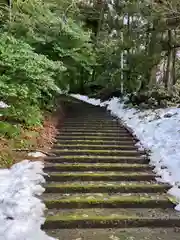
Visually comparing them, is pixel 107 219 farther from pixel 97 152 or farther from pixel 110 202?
pixel 97 152

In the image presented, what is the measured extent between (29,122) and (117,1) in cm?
1220

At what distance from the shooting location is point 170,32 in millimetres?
13766

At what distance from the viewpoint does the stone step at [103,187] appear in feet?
17.6

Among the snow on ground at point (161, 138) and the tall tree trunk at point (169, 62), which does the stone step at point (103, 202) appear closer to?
the snow on ground at point (161, 138)

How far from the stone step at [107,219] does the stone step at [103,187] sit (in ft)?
2.08

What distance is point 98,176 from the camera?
5.89 meters

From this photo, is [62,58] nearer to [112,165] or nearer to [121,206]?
[112,165]

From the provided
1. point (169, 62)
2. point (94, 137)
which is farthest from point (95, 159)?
point (169, 62)

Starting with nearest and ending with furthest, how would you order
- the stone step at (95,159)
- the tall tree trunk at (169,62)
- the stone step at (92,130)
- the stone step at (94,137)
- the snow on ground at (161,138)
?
1. the snow on ground at (161,138)
2. the stone step at (95,159)
3. the stone step at (94,137)
4. the stone step at (92,130)
5. the tall tree trunk at (169,62)

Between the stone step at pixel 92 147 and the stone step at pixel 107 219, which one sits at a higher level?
the stone step at pixel 92 147

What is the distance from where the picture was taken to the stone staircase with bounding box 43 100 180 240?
4.31m

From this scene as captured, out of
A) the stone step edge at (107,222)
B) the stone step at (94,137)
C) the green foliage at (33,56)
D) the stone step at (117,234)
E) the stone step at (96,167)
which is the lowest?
the stone step at (117,234)

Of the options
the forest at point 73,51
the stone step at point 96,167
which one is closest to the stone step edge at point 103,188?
the stone step at point 96,167

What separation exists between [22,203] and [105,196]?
1.24 meters
